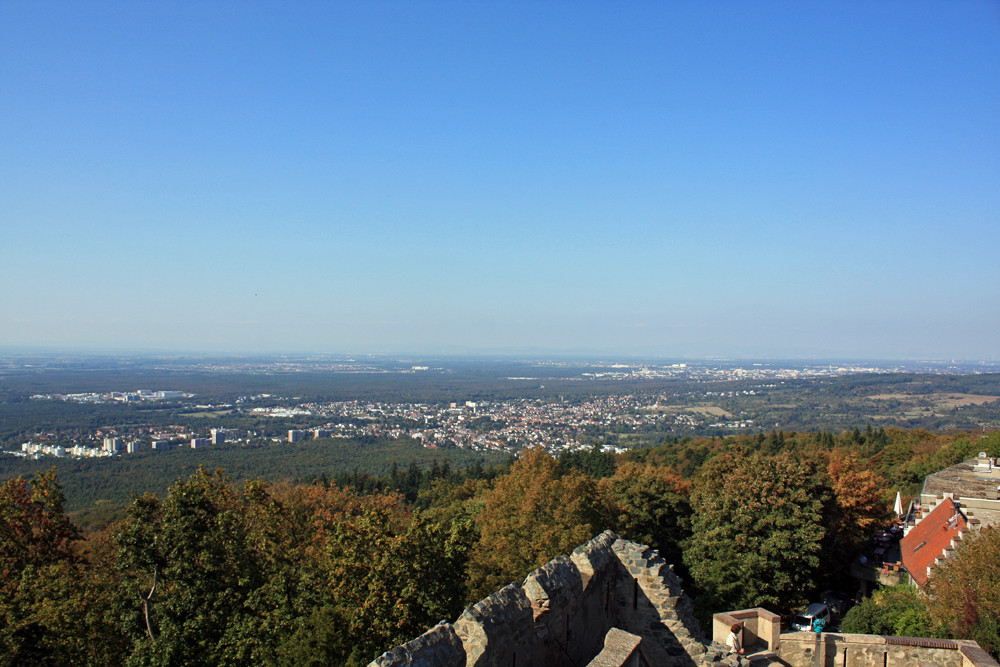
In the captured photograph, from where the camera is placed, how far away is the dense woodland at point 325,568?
1212cm

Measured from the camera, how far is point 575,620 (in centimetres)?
812

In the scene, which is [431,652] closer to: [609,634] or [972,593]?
[609,634]

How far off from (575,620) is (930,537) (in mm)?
20919

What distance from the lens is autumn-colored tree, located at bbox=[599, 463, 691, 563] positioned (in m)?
27.8

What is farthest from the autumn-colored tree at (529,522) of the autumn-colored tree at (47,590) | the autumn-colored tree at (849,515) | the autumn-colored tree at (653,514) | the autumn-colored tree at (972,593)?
the autumn-colored tree at (47,590)

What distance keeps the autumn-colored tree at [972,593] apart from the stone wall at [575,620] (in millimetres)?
8912

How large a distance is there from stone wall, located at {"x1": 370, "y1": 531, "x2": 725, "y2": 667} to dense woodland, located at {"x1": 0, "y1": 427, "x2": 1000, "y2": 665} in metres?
5.26

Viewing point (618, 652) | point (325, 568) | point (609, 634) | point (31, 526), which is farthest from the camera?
point (31, 526)

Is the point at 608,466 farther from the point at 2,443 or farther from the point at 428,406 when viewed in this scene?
the point at 428,406

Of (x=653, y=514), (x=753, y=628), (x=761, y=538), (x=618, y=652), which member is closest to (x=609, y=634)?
(x=618, y=652)

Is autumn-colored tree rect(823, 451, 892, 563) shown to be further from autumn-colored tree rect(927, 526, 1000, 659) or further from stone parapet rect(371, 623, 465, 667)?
stone parapet rect(371, 623, 465, 667)

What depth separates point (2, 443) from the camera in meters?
94.5

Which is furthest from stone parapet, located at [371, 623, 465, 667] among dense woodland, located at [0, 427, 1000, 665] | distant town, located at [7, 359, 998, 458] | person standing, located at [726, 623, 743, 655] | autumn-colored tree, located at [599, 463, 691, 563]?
distant town, located at [7, 359, 998, 458]

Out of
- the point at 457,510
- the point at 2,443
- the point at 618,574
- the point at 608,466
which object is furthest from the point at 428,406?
the point at 618,574
